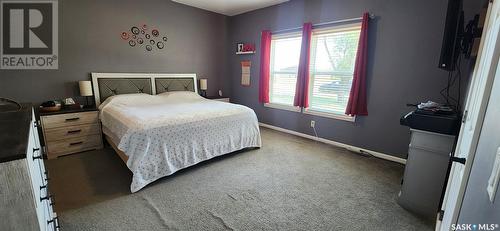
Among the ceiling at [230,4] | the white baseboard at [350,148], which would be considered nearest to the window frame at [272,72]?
the white baseboard at [350,148]

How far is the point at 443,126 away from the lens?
64.9 inches

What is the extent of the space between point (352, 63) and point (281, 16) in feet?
5.48

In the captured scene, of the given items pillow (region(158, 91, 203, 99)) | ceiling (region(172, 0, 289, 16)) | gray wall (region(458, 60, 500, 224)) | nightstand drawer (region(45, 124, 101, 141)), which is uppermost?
ceiling (region(172, 0, 289, 16))

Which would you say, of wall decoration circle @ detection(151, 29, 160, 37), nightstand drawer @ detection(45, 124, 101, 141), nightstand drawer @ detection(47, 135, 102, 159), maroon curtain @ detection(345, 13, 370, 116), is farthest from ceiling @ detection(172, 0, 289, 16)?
nightstand drawer @ detection(47, 135, 102, 159)

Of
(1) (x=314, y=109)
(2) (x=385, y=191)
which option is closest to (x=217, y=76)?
(1) (x=314, y=109)

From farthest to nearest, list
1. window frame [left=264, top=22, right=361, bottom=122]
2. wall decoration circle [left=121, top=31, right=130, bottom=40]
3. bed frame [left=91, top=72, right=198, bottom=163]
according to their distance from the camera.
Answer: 1. wall decoration circle [left=121, top=31, right=130, bottom=40]
2. bed frame [left=91, top=72, right=198, bottom=163]
3. window frame [left=264, top=22, right=361, bottom=122]

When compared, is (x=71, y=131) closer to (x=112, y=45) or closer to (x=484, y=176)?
(x=112, y=45)

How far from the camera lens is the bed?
2.15 m

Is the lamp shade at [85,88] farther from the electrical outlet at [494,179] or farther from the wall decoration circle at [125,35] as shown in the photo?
the electrical outlet at [494,179]

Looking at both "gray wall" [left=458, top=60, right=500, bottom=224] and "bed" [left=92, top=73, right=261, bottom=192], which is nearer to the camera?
"gray wall" [left=458, top=60, right=500, bottom=224]

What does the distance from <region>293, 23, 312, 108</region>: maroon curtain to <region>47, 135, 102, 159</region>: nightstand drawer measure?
10.9 feet

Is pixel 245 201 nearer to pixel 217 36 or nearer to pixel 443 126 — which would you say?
pixel 443 126

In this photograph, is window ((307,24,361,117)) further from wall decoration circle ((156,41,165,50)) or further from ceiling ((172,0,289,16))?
wall decoration circle ((156,41,165,50))

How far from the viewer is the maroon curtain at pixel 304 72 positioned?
3.68 meters
